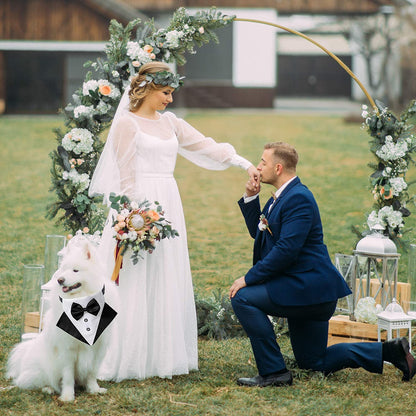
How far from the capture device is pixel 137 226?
487cm

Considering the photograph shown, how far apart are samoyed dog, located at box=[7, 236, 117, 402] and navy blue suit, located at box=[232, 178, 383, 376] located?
3.20 feet

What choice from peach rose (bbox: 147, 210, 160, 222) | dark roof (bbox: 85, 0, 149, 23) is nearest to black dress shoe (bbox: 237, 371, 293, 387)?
peach rose (bbox: 147, 210, 160, 222)

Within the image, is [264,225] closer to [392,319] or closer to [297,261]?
[297,261]

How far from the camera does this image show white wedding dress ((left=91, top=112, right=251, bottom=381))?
506 centimetres

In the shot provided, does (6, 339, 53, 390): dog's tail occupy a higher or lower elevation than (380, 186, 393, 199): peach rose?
lower

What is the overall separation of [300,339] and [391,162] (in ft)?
6.63

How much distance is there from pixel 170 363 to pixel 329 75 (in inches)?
1340

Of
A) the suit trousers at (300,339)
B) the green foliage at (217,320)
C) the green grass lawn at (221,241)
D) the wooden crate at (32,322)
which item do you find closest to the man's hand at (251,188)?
the suit trousers at (300,339)

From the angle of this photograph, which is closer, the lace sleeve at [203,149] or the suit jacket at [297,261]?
the suit jacket at [297,261]

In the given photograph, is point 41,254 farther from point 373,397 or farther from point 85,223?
point 373,397

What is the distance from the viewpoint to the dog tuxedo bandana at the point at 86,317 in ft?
14.6

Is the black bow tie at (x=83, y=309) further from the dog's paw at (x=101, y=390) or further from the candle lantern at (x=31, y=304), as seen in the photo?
the candle lantern at (x=31, y=304)

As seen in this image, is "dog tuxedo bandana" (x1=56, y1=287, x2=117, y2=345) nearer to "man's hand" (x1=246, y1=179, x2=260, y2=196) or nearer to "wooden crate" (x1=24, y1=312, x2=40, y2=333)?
"man's hand" (x1=246, y1=179, x2=260, y2=196)

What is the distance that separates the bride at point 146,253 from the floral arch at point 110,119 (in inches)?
26.1
